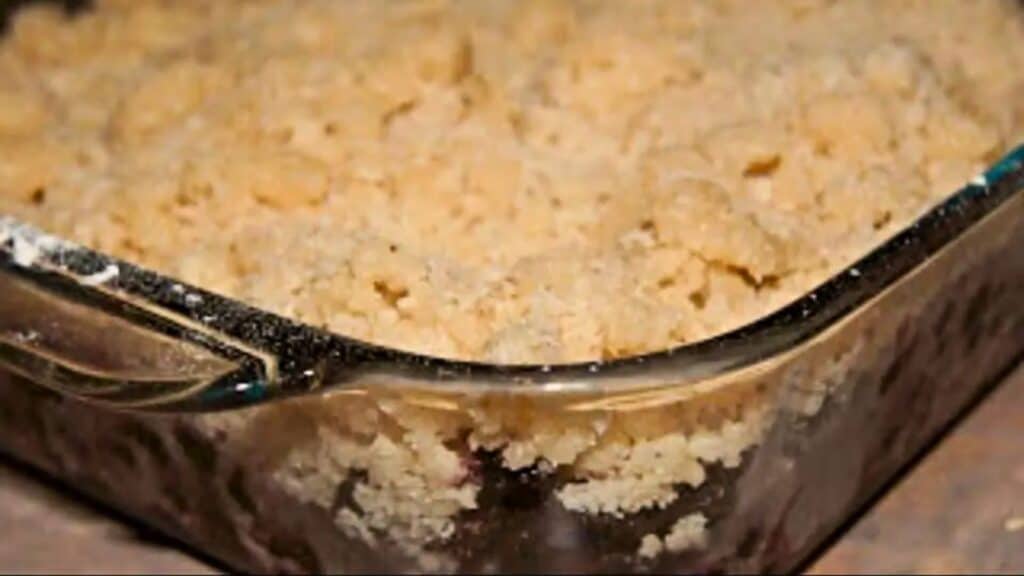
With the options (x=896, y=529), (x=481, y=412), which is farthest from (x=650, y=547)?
(x=896, y=529)

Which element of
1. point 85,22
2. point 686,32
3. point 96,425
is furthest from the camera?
point 85,22

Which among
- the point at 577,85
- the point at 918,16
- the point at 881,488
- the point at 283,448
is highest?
the point at 918,16

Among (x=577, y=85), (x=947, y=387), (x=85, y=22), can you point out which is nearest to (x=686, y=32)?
(x=577, y=85)

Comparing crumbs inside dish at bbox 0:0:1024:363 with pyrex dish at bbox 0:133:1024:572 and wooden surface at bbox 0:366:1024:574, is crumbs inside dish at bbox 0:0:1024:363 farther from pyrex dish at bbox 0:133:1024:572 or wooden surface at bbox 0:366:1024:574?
wooden surface at bbox 0:366:1024:574

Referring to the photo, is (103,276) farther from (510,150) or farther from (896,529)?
(896,529)

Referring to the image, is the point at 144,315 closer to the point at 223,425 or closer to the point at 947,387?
the point at 223,425

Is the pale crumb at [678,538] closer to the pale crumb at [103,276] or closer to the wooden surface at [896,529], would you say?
the wooden surface at [896,529]
